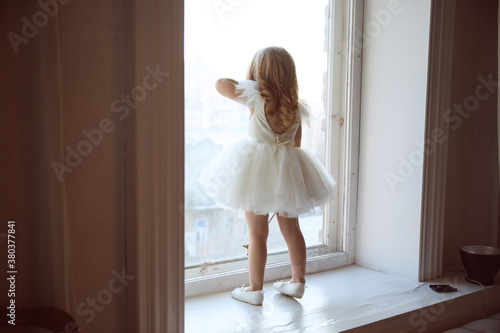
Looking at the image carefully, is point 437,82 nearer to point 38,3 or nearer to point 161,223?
point 161,223

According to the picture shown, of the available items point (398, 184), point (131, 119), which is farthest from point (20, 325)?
point (398, 184)

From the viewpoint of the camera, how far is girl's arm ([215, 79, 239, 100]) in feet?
4.93

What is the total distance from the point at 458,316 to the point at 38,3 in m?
1.87

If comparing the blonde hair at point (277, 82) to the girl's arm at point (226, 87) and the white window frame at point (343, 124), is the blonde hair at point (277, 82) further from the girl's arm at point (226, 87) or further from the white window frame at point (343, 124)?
the white window frame at point (343, 124)

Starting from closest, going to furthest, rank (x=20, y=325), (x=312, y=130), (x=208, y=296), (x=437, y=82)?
(x=20, y=325) → (x=208, y=296) → (x=437, y=82) → (x=312, y=130)

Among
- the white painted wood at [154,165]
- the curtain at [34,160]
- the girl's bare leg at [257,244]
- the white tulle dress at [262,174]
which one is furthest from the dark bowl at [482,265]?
the curtain at [34,160]

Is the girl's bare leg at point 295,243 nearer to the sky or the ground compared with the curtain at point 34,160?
nearer to the ground

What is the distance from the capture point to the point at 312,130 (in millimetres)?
1979

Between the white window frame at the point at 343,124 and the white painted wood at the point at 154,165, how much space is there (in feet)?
3.27

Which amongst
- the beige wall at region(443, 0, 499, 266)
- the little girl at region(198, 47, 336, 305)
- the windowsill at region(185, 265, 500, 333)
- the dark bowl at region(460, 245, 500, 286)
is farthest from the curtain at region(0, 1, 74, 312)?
the beige wall at region(443, 0, 499, 266)

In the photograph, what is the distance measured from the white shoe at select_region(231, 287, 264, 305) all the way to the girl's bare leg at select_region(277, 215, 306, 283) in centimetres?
17

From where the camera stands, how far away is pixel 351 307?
5.11ft

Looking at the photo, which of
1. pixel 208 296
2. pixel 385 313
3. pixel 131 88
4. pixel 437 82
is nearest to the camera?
pixel 131 88

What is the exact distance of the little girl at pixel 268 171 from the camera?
1.47 m
